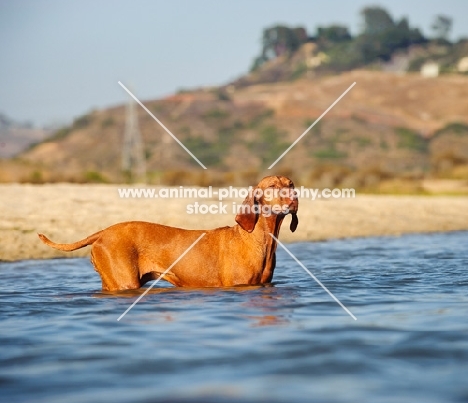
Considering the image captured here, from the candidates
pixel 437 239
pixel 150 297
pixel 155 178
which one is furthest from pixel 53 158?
pixel 150 297

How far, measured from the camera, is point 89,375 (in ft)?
20.3

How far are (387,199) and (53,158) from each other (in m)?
60.4

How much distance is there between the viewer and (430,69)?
115312mm

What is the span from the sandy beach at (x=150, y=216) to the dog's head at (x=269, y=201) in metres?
6.12

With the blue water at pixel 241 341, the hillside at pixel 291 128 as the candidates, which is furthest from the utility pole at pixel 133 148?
the blue water at pixel 241 341

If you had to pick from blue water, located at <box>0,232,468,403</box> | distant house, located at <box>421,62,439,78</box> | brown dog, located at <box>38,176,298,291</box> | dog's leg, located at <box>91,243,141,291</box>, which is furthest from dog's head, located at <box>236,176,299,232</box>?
distant house, located at <box>421,62,439,78</box>

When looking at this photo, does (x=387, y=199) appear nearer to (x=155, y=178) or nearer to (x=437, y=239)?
(x=437, y=239)

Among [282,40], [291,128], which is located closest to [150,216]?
[291,128]

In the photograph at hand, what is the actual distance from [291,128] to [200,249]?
2922 inches

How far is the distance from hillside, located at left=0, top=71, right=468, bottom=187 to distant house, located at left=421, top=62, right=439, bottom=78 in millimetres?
15407

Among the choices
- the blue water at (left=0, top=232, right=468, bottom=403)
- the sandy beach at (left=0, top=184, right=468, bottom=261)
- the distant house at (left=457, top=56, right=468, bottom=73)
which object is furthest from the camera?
the distant house at (left=457, top=56, right=468, bottom=73)

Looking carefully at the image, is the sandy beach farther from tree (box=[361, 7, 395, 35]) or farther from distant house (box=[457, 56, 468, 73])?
tree (box=[361, 7, 395, 35])

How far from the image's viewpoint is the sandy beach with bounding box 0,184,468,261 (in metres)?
15.8

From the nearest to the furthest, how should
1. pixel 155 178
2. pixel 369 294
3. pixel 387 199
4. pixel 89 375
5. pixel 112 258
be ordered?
1. pixel 89 375
2. pixel 112 258
3. pixel 369 294
4. pixel 387 199
5. pixel 155 178
